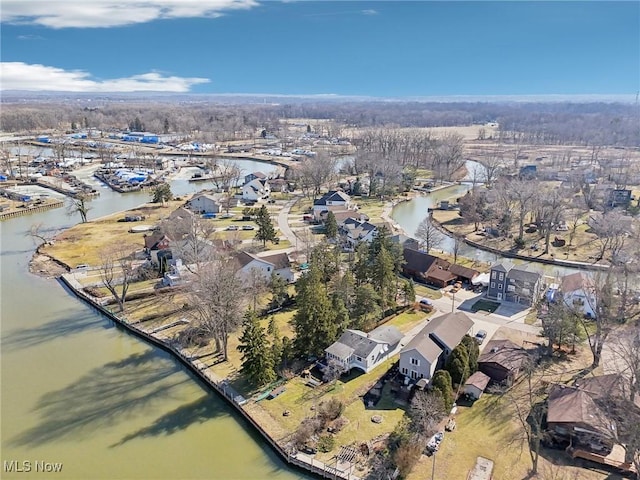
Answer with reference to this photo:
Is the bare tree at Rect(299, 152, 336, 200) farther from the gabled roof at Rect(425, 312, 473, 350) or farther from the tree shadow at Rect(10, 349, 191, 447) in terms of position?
the tree shadow at Rect(10, 349, 191, 447)

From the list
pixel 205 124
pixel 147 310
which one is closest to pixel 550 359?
pixel 147 310

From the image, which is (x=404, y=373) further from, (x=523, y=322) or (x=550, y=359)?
(x=523, y=322)

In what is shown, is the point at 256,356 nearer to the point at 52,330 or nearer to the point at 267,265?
the point at 267,265

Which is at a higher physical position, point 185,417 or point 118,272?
point 118,272

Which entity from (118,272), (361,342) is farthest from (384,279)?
(118,272)

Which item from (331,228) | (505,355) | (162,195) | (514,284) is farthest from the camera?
(162,195)

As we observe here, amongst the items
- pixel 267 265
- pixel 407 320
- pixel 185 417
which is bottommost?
pixel 185 417

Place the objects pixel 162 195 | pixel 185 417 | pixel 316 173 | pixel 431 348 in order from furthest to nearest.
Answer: pixel 316 173
pixel 162 195
pixel 431 348
pixel 185 417

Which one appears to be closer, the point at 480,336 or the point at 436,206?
the point at 480,336
